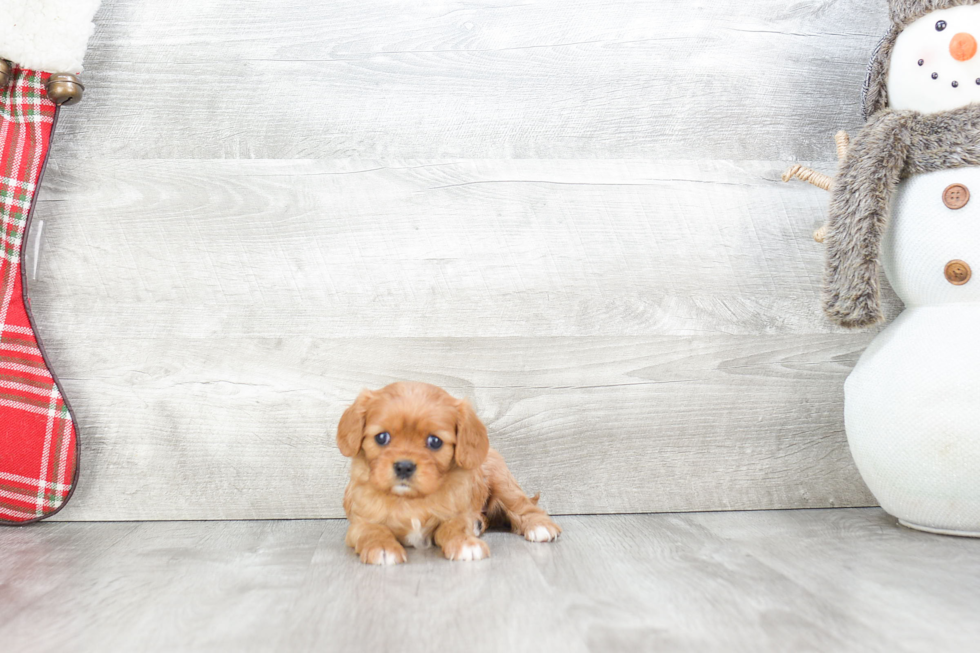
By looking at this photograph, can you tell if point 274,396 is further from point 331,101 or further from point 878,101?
point 878,101

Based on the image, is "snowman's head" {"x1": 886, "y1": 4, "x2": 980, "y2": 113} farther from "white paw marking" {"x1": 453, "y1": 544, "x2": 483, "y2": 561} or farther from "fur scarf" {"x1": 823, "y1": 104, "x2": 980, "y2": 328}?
"white paw marking" {"x1": 453, "y1": 544, "x2": 483, "y2": 561}

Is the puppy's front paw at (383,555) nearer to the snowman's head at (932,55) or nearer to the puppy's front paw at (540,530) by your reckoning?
the puppy's front paw at (540,530)

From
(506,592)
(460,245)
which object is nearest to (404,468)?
(506,592)

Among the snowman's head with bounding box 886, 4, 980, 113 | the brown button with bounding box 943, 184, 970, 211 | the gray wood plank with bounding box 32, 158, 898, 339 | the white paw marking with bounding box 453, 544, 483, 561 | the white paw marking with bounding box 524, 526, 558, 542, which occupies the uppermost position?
the snowman's head with bounding box 886, 4, 980, 113

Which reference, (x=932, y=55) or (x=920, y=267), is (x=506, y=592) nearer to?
(x=920, y=267)

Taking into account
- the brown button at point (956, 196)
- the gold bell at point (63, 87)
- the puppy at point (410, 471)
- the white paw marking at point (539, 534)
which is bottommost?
the white paw marking at point (539, 534)

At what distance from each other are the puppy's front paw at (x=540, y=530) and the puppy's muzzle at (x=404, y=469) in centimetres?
25

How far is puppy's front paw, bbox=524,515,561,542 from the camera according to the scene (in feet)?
3.82

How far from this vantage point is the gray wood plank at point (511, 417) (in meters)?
1.33

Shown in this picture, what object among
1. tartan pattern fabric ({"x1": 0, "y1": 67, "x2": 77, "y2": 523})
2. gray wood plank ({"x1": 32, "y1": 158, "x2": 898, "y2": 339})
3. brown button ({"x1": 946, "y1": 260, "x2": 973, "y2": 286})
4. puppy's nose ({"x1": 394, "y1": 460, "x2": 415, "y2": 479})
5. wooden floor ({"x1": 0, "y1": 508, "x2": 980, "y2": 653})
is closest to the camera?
wooden floor ({"x1": 0, "y1": 508, "x2": 980, "y2": 653})

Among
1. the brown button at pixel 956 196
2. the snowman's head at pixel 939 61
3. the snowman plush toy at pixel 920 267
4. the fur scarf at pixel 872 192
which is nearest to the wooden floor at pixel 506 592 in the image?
the snowman plush toy at pixel 920 267

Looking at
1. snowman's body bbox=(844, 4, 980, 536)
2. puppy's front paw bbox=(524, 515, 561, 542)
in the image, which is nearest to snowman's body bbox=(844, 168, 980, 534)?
snowman's body bbox=(844, 4, 980, 536)

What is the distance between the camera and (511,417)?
1.38 meters

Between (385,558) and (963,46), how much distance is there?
1144 millimetres
